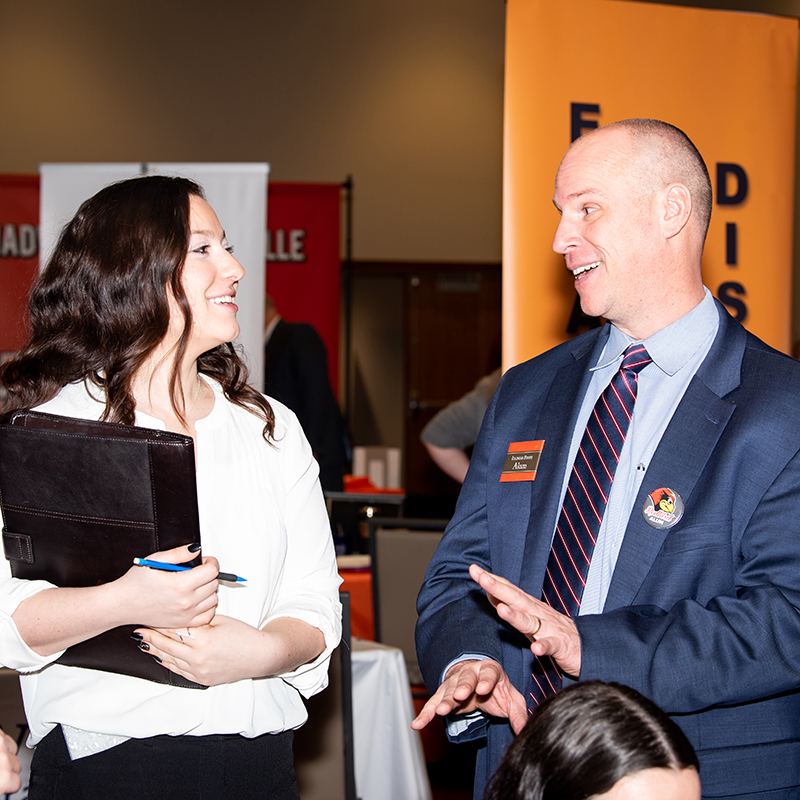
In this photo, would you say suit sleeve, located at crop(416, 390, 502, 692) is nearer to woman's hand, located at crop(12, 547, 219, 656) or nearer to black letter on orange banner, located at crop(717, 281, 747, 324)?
woman's hand, located at crop(12, 547, 219, 656)

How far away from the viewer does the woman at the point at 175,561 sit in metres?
1.14

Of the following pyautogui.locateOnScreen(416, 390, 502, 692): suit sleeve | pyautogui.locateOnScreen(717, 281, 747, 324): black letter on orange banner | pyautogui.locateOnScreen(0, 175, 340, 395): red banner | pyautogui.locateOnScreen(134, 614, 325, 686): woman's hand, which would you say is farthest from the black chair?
pyautogui.locateOnScreen(0, 175, 340, 395): red banner

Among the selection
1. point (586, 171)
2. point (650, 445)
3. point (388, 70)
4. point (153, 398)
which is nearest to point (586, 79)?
point (586, 171)

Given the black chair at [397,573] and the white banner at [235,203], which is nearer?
the black chair at [397,573]

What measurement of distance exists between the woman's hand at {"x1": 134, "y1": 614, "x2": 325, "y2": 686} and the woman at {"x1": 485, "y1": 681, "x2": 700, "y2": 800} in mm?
357

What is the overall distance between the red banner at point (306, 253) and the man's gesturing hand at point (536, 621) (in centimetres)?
559

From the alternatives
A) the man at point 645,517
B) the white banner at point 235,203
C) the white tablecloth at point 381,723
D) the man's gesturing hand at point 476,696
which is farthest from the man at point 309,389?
the man's gesturing hand at point 476,696

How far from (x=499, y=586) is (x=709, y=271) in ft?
5.74

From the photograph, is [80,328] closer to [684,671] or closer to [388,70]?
[684,671]

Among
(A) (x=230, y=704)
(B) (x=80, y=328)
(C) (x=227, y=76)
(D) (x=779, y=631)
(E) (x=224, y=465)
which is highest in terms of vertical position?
(C) (x=227, y=76)

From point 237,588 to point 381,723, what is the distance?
130 cm

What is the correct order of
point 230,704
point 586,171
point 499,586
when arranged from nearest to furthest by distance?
point 499,586
point 230,704
point 586,171

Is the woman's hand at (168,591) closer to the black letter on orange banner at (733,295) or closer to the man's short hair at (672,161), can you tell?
the man's short hair at (672,161)

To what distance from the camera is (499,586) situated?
1.10 m
